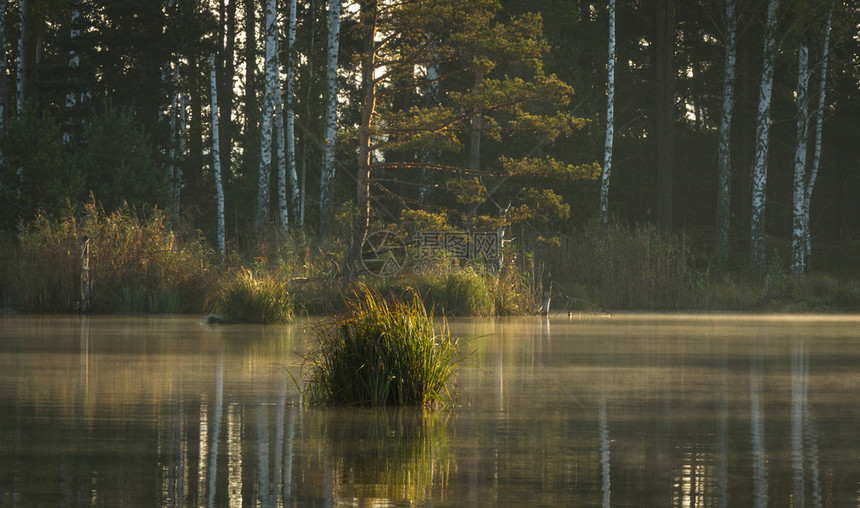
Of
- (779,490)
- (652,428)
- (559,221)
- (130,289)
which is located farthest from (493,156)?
(779,490)

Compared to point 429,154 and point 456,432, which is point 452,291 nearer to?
point 429,154

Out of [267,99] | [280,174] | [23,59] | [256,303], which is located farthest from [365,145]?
[23,59]

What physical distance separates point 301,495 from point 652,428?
3972 millimetres

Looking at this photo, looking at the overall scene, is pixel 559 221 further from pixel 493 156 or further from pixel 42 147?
pixel 42 147

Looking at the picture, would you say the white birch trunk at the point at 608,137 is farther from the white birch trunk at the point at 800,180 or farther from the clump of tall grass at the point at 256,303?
the clump of tall grass at the point at 256,303

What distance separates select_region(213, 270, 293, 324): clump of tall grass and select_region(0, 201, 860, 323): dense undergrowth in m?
0.02

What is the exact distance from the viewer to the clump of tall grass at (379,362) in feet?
38.7

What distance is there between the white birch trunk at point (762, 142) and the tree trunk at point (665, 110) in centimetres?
460

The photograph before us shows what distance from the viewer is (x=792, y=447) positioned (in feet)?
30.3

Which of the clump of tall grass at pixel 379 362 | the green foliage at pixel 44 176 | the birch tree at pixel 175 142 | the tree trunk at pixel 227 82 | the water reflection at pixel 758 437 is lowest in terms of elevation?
the water reflection at pixel 758 437

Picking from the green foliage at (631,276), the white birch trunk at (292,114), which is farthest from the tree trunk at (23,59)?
the green foliage at (631,276)

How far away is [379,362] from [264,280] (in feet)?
52.0

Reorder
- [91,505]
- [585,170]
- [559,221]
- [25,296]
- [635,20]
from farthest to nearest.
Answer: [635,20], [559,221], [585,170], [25,296], [91,505]

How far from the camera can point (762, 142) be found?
42031 millimetres
